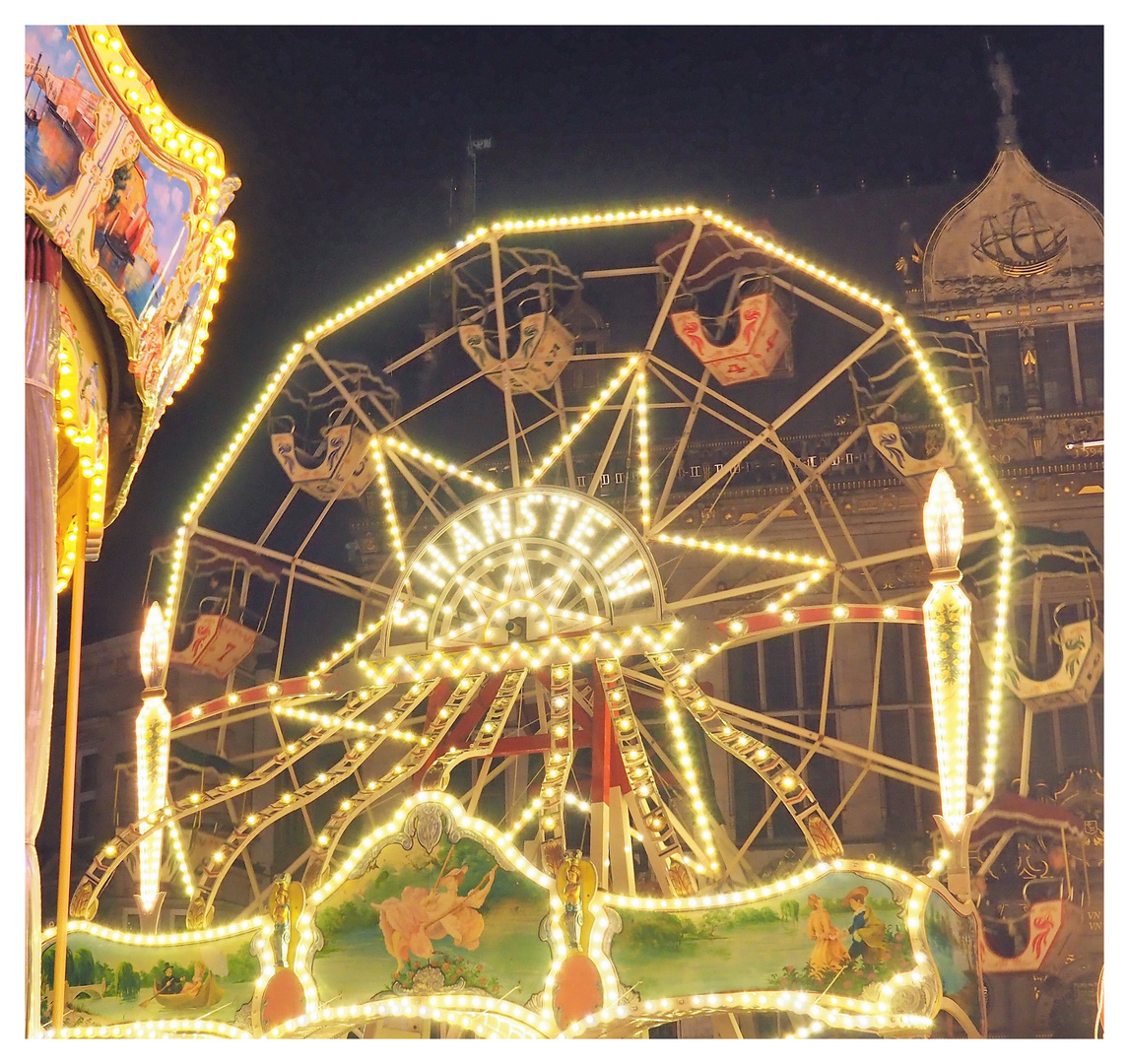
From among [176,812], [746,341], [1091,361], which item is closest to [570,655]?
[176,812]

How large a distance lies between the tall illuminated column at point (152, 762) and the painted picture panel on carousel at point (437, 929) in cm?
162

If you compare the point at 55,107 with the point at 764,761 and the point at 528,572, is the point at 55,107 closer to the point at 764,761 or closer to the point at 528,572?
the point at 528,572

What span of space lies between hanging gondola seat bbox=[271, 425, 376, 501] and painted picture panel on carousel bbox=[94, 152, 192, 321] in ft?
10.3

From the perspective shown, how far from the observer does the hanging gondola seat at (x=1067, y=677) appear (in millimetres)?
8711

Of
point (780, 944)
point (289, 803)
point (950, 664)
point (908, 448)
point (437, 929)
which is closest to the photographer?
point (780, 944)

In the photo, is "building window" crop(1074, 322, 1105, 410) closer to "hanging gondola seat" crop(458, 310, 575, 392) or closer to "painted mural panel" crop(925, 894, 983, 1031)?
"hanging gondola seat" crop(458, 310, 575, 392)

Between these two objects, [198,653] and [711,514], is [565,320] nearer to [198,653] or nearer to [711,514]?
[711,514]

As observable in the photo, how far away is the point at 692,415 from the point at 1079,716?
2781 millimetres

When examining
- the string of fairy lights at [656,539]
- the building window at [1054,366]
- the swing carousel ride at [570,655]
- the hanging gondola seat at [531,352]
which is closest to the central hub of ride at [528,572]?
the swing carousel ride at [570,655]

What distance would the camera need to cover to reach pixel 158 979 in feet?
25.1

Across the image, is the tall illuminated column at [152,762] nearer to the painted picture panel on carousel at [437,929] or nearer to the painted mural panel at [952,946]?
the painted picture panel on carousel at [437,929]

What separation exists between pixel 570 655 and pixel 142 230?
3069 millimetres

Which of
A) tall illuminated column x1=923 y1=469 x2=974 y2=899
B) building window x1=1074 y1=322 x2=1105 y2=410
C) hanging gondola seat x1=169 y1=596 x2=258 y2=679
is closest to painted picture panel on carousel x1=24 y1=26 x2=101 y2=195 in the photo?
hanging gondola seat x1=169 y1=596 x2=258 y2=679

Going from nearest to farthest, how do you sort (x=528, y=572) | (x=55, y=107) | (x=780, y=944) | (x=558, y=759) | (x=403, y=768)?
(x=55, y=107) → (x=780, y=944) → (x=558, y=759) → (x=403, y=768) → (x=528, y=572)
